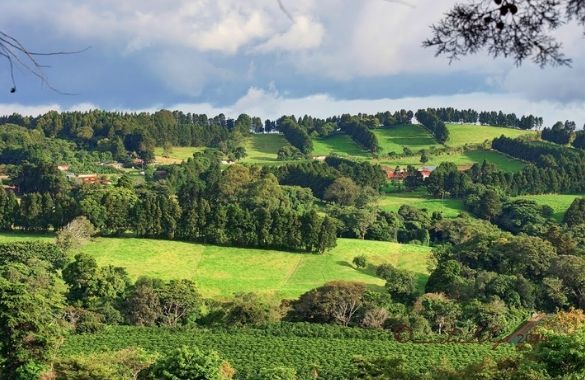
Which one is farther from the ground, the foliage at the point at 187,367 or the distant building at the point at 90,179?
the distant building at the point at 90,179

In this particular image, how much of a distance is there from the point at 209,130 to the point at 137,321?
111171 millimetres

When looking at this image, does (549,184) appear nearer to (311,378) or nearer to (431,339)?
(431,339)

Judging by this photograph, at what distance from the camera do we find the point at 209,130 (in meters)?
152

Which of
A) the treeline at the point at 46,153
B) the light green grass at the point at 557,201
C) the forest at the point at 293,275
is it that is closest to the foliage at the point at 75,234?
the forest at the point at 293,275

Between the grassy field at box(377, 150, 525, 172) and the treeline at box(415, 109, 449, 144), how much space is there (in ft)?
31.1

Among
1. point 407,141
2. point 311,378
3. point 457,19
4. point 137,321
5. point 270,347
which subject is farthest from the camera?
point 407,141

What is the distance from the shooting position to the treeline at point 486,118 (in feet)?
533

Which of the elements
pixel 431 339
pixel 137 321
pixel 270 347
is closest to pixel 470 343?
pixel 431 339

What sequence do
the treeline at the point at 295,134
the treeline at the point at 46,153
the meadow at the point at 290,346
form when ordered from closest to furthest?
the meadow at the point at 290,346, the treeline at the point at 46,153, the treeline at the point at 295,134

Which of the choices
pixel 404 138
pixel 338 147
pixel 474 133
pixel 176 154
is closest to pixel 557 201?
pixel 404 138

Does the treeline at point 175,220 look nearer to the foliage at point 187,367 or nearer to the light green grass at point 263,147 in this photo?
the foliage at point 187,367

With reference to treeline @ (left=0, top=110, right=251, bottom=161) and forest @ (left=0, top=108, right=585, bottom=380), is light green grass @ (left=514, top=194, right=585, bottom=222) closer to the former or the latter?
forest @ (left=0, top=108, right=585, bottom=380)

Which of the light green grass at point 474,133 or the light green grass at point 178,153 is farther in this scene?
the light green grass at point 474,133

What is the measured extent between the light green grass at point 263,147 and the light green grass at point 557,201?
52490 millimetres
